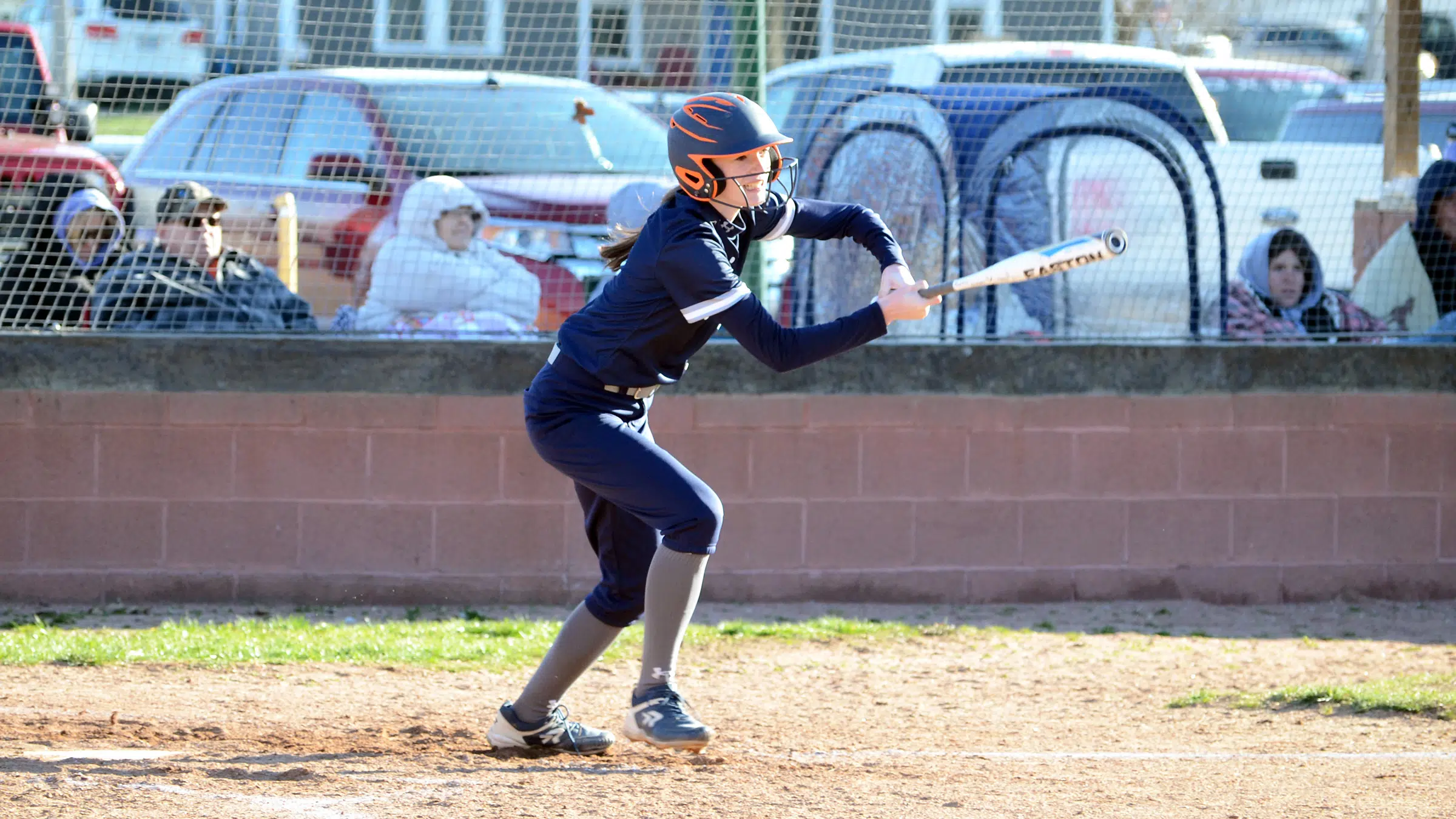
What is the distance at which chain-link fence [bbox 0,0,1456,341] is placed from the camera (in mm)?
7098

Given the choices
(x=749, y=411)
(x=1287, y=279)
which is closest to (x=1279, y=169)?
(x=1287, y=279)

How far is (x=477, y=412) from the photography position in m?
6.95

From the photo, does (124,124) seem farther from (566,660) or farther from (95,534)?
(566,660)

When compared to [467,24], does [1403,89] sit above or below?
below

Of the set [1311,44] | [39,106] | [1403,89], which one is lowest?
[39,106]

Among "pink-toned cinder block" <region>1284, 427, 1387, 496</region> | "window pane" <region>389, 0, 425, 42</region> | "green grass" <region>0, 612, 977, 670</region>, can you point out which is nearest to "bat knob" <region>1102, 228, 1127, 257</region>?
"green grass" <region>0, 612, 977, 670</region>

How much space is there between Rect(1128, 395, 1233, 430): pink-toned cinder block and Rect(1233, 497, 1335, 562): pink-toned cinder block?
1.32 ft

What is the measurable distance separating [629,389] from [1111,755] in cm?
183

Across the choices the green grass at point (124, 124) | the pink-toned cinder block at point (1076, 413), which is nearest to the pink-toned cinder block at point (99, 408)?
the green grass at point (124, 124)

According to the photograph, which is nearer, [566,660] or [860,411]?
[566,660]

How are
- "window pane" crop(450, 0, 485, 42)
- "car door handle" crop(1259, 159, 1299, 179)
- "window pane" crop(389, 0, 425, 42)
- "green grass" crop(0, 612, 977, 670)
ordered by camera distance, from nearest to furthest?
1. "green grass" crop(0, 612, 977, 670)
2. "car door handle" crop(1259, 159, 1299, 179)
3. "window pane" crop(389, 0, 425, 42)
4. "window pane" crop(450, 0, 485, 42)

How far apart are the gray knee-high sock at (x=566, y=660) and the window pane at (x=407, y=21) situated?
413 cm

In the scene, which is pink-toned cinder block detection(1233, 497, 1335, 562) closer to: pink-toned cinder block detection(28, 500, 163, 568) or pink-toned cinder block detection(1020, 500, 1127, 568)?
pink-toned cinder block detection(1020, 500, 1127, 568)

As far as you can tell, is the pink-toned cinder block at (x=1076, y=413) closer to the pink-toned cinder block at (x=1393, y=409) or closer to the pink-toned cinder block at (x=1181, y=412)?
the pink-toned cinder block at (x=1181, y=412)
